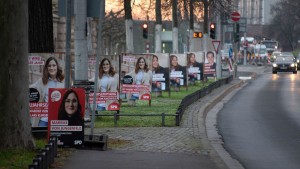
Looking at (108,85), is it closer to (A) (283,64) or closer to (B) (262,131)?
(B) (262,131)

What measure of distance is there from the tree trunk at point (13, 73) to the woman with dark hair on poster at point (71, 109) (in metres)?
1.64

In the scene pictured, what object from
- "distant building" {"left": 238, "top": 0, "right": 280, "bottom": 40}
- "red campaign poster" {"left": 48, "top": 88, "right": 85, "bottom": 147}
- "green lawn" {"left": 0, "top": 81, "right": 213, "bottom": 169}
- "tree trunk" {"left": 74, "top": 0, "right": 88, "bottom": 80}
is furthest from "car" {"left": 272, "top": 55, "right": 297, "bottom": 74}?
"distant building" {"left": 238, "top": 0, "right": 280, "bottom": 40}

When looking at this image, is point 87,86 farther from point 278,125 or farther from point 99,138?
point 278,125

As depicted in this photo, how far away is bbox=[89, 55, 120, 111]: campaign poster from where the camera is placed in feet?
75.0

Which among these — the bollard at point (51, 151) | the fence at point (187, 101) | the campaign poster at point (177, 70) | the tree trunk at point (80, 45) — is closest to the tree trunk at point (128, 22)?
the campaign poster at point (177, 70)

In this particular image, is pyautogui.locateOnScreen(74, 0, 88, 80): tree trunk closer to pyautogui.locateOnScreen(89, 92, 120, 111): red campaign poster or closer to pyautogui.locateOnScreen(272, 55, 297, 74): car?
pyautogui.locateOnScreen(89, 92, 120, 111): red campaign poster

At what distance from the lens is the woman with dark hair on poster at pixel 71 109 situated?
50.1 ft

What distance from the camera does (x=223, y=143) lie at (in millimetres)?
18719

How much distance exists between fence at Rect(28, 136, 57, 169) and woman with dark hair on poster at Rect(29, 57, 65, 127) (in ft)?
11.7

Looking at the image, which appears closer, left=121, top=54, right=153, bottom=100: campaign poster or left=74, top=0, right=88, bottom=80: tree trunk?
left=74, top=0, right=88, bottom=80: tree trunk

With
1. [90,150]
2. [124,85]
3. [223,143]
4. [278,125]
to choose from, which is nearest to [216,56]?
[124,85]

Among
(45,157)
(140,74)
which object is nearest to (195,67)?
(140,74)

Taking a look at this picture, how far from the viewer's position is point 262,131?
71.7 ft

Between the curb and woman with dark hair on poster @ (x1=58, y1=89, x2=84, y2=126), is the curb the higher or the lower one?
the lower one
